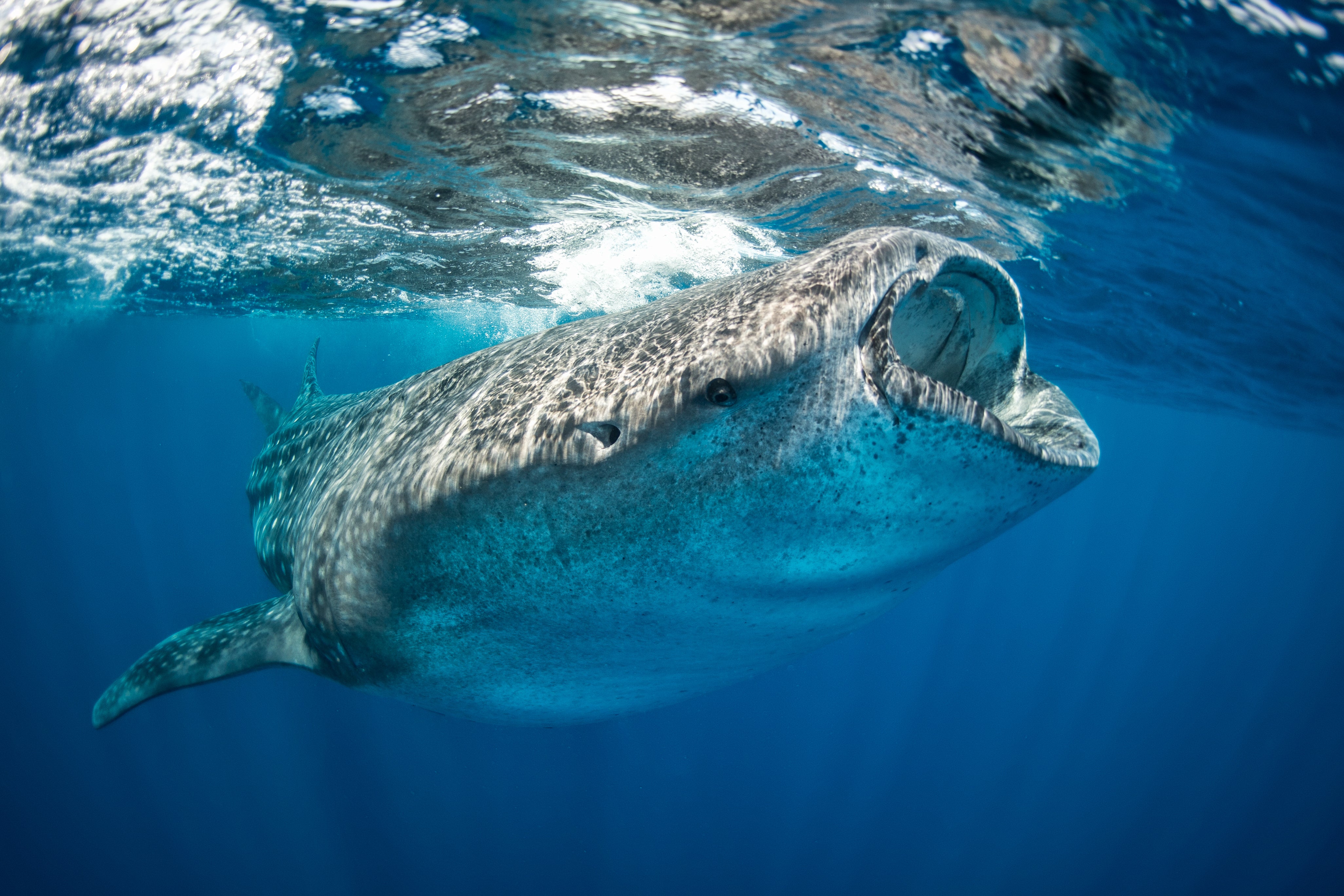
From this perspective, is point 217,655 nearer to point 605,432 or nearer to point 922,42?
point 605,432

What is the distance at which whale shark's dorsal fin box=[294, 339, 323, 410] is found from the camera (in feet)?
22.9

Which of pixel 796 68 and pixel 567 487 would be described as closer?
pixel 567 487

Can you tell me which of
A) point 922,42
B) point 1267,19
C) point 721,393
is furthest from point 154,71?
point 1267,19

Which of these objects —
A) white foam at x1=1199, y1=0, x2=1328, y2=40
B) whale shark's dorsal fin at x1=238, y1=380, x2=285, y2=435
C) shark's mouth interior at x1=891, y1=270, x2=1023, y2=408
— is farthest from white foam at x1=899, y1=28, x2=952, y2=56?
whale shark's dorsal fin at x1=238, y1=380, x2=285, y2=435

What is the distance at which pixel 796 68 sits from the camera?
530 centimetres

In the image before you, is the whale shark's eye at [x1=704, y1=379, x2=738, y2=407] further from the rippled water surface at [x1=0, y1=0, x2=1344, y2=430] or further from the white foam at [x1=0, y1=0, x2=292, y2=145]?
the white foam at [x1=0, y1=0, x2=292, y2=145]

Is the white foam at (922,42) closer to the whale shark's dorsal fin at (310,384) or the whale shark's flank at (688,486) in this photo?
the whale shark's flank at (688,486)

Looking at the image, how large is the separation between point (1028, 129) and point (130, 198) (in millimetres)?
11464

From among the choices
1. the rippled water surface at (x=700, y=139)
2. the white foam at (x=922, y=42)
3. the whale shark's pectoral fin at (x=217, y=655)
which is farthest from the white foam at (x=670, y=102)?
the whale shark's pectoral fin at (x=217, y=655)

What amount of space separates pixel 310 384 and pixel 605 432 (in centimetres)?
679

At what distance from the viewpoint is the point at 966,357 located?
244 centimetres

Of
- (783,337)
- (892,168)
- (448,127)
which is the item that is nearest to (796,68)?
(892,168)

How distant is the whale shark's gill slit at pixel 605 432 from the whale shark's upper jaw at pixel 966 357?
0.74 metres

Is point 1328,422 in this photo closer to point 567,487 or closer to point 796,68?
point 796,68
